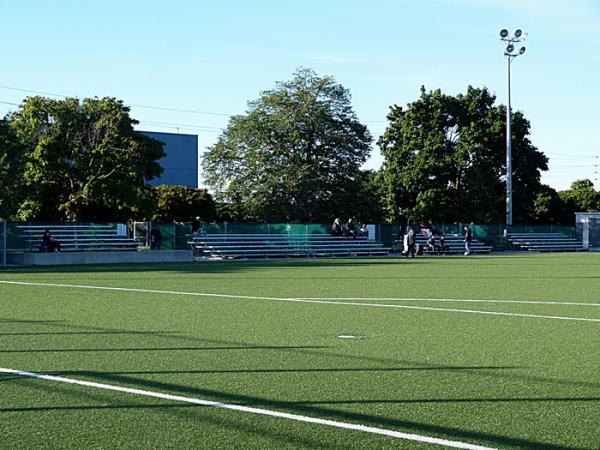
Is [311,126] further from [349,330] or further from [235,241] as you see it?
[349,330]

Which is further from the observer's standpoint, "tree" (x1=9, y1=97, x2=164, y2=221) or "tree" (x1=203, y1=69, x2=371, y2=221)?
"tree" (x1=203, y1=69, x2=371, y2=221)

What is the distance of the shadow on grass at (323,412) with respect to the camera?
571 cm

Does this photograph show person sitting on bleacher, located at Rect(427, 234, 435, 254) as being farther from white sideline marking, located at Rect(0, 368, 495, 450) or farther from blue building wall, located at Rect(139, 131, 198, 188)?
blue building wall, located at Rect(139, 131, 198, 188)

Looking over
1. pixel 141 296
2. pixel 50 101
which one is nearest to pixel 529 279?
pixel 141 296

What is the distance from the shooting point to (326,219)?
68.2 m

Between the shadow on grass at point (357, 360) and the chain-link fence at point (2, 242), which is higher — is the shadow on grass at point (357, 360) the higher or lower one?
the lower one

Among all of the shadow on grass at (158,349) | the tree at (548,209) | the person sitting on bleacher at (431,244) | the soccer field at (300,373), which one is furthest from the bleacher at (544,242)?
the shadow on grass at (158,349)

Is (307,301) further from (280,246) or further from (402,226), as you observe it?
(402,226)

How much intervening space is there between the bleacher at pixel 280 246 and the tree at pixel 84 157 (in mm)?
12280

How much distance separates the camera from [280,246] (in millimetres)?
46156

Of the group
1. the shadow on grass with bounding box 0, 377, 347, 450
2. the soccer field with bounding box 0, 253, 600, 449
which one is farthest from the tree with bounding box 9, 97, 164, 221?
the shadow on grass with bounding box 0, 377, 347, 450

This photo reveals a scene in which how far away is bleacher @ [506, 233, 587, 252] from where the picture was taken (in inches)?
2346

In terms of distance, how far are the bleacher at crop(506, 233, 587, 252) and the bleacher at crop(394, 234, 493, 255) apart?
131 inches

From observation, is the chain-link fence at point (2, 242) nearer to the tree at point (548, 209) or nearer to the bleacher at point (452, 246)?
the bleacher at point (452, 246)
